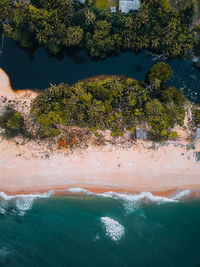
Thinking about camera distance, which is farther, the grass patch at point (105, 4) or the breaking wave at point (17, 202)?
the breaking wave at point (17, 202)

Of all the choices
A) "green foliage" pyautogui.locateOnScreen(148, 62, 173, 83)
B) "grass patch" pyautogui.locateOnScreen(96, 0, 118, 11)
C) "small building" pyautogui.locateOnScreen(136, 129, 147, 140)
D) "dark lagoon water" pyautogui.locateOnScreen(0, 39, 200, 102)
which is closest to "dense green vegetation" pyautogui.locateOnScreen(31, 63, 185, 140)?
"green foliage" pyautogui.locateOnScreen(148, 62, 173, 83)

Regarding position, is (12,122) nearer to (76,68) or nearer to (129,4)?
(76,68)

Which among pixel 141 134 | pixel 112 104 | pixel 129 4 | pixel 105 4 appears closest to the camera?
pixel 112 104

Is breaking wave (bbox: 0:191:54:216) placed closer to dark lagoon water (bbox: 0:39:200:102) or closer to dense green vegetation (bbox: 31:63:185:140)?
dense green vegetation (bbox: 31:63:185:140)

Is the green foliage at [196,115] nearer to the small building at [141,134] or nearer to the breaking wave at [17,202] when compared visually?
the small building at [141,134]

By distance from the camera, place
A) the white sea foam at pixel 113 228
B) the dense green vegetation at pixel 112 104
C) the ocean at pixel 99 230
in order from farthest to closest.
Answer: the white sea foam at pixel 113 228 → the ocean at pixel 99 230 → the dense green vegetation at pixel 112 104

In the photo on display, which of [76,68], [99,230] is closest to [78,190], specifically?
[99,230]

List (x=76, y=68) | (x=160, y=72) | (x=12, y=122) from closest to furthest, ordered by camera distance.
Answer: (x=12, y=122)
(x=160, y=72)
(x=76, y=68)

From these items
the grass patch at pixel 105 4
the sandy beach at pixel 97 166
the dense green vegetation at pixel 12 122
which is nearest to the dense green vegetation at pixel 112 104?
the dense green vegetation at pixel 12 122
